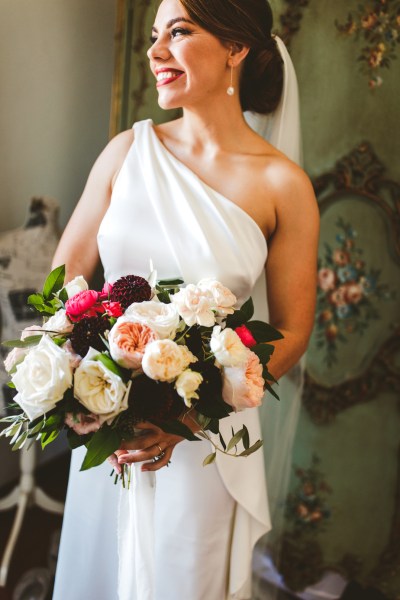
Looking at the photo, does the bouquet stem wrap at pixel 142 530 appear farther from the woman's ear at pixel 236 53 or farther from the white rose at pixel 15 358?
the woman's ear at pixel 236 53

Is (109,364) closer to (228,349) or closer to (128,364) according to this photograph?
(128,364)

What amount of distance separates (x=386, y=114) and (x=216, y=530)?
1.51 meters

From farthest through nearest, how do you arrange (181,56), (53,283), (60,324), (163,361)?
1. (181,56)
2. (53,283)
3. (60,324)
4. (163,361)

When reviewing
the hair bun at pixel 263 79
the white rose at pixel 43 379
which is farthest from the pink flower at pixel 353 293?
the white rose at pixel 43 379

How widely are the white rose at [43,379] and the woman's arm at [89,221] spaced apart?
22.8 inches

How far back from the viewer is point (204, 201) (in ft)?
5.11

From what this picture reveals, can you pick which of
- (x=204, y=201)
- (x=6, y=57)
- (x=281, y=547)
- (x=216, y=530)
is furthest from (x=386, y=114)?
(x=281, y=547)

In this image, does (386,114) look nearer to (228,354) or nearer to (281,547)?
(228,354)

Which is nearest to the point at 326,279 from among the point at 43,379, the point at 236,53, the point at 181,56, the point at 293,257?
the point at 293,257

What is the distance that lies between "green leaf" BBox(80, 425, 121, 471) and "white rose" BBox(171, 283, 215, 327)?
0.25 m

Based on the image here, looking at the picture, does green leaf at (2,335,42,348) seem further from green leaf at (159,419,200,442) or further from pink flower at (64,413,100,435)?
green leaf at (159,419,200,442)

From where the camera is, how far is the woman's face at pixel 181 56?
146 centimetres

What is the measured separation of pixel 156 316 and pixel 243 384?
0.20 meters

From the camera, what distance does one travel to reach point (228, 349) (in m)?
1.08
